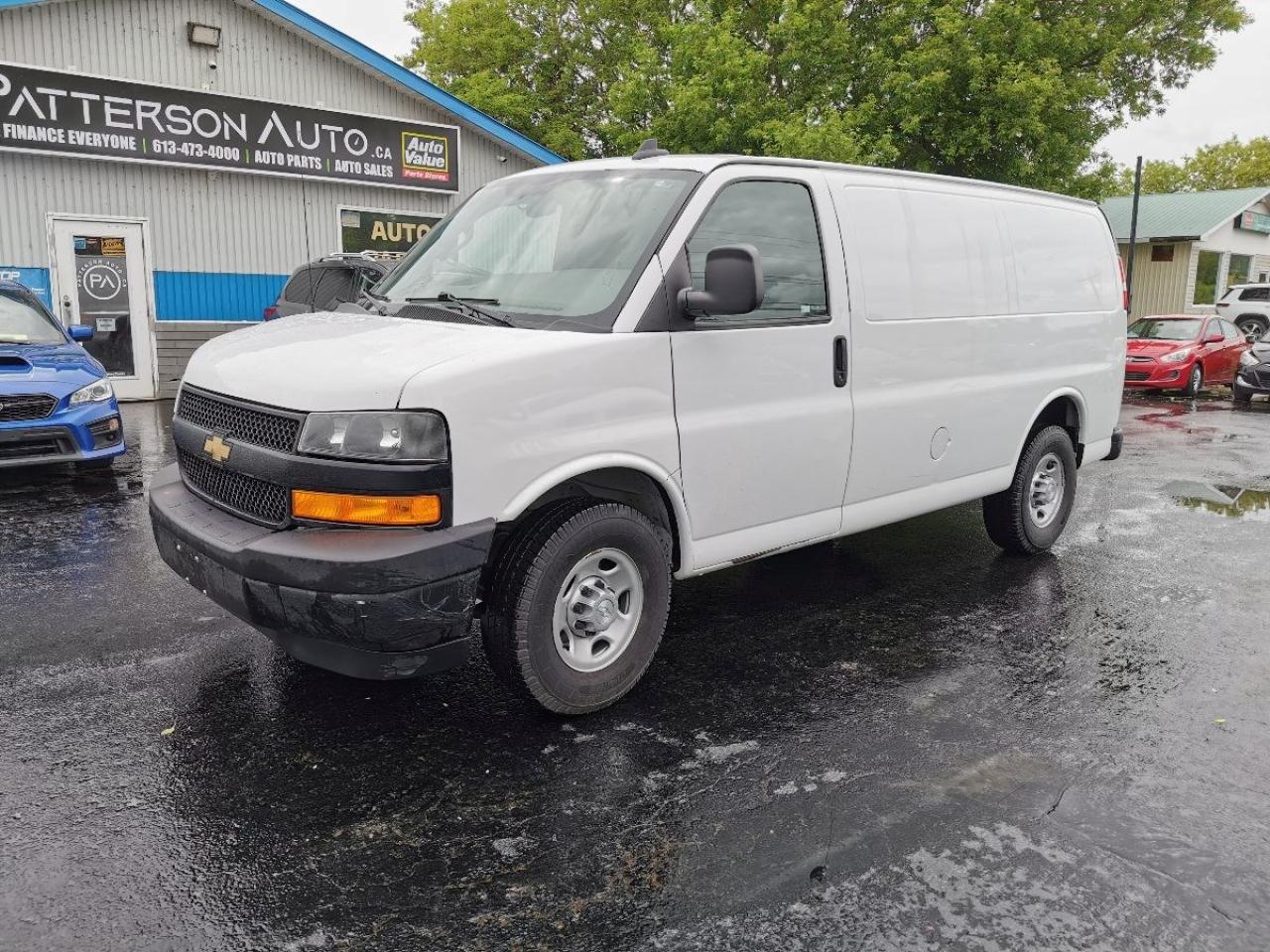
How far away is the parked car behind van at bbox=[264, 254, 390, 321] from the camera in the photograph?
491 inches

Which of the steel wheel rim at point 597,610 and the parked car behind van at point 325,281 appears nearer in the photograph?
the steel wheel rim at point 597,610

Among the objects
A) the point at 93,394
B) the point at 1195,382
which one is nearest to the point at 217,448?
the point at 93,394

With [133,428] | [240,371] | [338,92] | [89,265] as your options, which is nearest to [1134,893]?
[240,371]

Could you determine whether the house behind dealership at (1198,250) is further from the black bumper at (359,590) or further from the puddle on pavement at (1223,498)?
the black bumper at (359,590)

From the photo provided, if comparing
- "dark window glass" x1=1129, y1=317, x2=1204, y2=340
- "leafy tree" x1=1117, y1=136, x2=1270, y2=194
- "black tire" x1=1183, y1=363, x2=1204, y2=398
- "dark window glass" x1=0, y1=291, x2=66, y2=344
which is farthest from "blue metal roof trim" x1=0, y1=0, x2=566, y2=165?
"leafy tree" x1=1117, y1=136, x2=1270, y2=194

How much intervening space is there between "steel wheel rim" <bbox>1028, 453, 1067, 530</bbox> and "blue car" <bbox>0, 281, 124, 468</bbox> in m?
6.90

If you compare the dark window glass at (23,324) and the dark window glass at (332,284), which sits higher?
the dark window glass at (332,284)

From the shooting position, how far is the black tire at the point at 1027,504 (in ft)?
20.1

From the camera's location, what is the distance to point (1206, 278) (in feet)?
111

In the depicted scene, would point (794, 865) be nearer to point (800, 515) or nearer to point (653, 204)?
point (800, 515)

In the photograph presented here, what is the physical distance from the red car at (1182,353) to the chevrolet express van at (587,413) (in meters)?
14.3

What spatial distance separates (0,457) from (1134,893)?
26.0 ft

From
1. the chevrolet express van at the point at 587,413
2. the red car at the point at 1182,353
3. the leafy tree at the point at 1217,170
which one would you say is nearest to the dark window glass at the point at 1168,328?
the red car at the point at 1182,353

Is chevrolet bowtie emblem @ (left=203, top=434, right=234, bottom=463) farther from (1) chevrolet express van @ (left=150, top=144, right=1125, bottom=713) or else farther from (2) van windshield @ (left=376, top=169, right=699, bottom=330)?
(2) van windshield @ (left=376, top=169, right=699, bottom=330)
